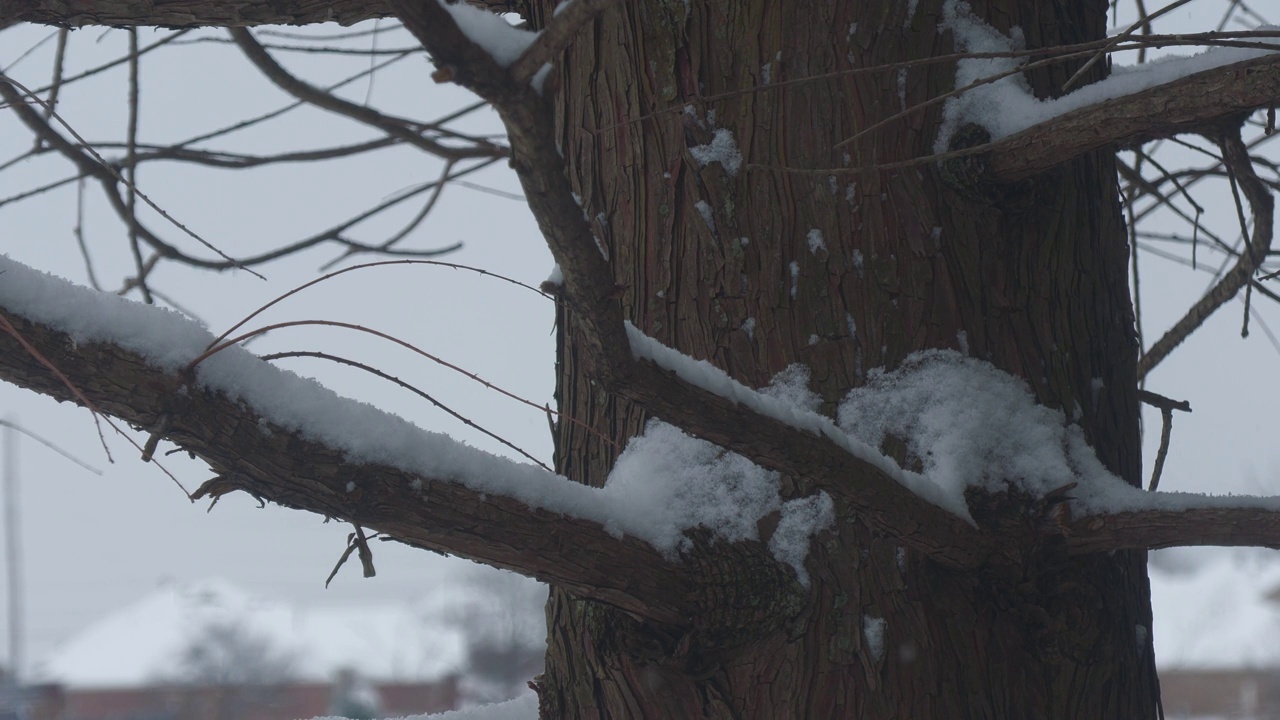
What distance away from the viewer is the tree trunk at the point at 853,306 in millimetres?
895

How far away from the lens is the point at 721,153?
3.34 feet

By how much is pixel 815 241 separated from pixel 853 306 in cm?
8

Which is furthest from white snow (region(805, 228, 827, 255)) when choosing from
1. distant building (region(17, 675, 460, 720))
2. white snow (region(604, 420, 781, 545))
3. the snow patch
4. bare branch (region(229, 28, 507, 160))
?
distant building (region(17, 675, 460, 720))

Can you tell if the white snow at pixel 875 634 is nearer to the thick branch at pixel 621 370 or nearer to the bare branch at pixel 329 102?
the thick branch at pixel 621 370

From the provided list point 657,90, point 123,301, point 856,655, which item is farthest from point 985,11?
point 123,301

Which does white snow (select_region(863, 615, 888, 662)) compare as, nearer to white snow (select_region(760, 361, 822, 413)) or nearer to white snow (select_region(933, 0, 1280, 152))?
white snow (select_region(760, 361, 822, 413))

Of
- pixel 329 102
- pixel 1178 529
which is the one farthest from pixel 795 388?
pixel 329 102

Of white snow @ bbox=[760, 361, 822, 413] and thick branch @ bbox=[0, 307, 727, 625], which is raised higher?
white snow @ bbox=[760, 361, 822, 413]

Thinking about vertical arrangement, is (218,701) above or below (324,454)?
below

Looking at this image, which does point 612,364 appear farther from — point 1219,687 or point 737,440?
point 1219,687

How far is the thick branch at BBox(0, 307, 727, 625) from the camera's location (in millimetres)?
637

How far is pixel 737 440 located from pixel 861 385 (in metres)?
0.31

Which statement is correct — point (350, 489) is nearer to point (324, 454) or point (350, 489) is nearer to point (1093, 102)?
point (324, 454)

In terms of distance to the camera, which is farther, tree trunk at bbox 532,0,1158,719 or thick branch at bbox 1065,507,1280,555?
tree trunk at bbox 532,0,1158,719
